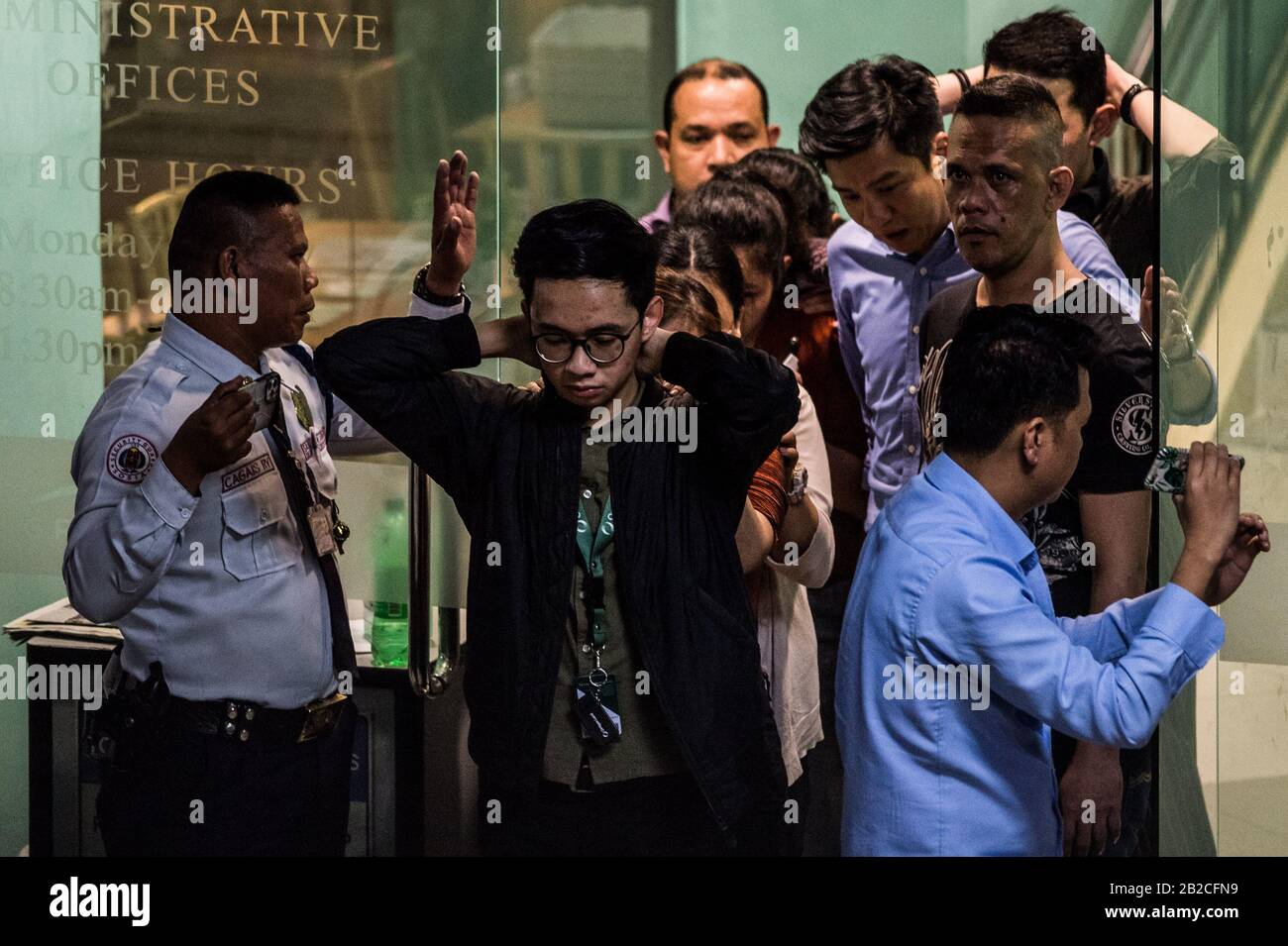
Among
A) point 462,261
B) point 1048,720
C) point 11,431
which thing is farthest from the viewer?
point 11,431

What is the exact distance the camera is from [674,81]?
3.97m

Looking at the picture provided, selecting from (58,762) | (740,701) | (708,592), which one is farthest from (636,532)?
(58,762)

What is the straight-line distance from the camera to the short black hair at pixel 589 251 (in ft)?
8.21

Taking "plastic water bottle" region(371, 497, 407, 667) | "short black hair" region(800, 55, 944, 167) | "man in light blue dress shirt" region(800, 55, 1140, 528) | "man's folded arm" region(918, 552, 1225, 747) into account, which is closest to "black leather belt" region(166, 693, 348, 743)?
"plastic water bottle" region(371, 497, 407, 667)

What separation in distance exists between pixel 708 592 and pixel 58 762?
1.50 m

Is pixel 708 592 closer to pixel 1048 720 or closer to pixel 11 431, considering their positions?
pixel 1048 720

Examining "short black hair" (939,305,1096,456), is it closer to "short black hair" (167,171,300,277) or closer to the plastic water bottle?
"short black hair" (167,171,300,277)

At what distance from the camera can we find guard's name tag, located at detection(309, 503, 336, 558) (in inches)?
110

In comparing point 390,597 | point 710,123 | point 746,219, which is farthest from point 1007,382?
point 710,123

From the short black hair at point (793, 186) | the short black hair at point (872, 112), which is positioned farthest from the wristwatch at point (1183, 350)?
the short black hair at point (793, 186)

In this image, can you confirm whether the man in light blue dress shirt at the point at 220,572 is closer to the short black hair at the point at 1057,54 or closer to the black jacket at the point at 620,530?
the black jacket at the point at 620,530

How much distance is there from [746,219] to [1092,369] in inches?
29.3

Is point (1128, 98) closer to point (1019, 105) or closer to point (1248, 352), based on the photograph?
point (1019, 105)
